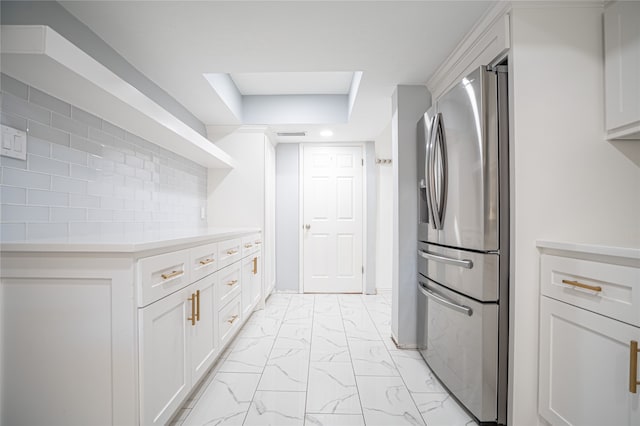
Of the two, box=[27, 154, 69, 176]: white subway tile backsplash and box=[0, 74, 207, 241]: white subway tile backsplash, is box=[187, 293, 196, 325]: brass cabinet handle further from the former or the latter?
box=[27, 154, 69, 176]: white subway tile backsplash

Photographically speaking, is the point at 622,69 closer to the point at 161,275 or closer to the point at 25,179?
the point at 161,275

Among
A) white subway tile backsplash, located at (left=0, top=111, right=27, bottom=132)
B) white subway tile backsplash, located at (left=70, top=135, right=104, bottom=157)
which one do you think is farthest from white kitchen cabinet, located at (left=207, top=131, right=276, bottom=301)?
white subway tile backsplash, located at (left=0, top=111, right=27, bottom=132)

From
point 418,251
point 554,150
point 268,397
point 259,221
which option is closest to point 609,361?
point 554,150

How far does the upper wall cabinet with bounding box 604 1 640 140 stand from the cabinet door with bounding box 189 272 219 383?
2132 mm

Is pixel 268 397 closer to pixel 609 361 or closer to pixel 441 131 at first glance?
pixel 609 361

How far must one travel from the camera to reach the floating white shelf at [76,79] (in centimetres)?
102

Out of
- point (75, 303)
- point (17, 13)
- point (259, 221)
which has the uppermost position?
point (17, 13)

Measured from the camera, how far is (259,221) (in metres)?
3.31

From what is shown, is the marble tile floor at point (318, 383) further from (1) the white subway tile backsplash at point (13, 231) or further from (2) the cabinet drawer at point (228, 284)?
(1) the white subway tile backsplash at point (13, 231)

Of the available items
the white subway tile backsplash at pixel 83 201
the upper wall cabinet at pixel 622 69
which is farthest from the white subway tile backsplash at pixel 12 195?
the upper wall cabinet at pixel 622 69

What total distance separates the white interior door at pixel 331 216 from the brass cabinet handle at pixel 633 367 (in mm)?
3130

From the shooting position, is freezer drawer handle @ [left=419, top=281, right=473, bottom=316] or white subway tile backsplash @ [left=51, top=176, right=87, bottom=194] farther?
freezer drawer handle @ [left=419, top=281, right=473, bottom=316]

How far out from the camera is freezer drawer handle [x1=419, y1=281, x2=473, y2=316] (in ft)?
5.02

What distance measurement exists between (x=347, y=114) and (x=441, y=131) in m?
1.62
